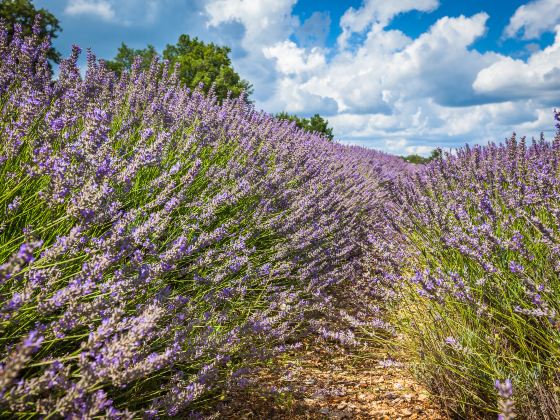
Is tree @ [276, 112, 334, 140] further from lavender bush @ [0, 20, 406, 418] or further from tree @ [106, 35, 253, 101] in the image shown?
lavender bush @ [0, 20, 406, 418]

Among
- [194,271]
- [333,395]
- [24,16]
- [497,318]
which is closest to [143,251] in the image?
[194,271]

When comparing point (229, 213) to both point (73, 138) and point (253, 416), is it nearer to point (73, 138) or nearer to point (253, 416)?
point (73, 138)

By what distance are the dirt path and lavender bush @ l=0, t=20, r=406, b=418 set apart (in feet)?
0.62

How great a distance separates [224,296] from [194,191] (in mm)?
1272

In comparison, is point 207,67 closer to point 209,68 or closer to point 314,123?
point 209,68

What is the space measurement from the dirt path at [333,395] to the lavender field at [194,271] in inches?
5.9

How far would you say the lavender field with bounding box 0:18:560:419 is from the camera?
136 cm

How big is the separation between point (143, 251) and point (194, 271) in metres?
0.76

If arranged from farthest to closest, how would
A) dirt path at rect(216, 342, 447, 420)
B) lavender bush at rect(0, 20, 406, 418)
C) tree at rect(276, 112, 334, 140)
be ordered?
tree at rect(276, 112, 334, 140), dirt path at rect(216, 342, 447, 420), lavender bush at rect(0, 20, 406, 418)

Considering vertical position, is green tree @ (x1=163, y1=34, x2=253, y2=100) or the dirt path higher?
green tree @ (x1=163, y1=34, x2=253, y2=100)

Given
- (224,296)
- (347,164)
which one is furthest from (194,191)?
(347,164)

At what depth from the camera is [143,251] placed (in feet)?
6.63

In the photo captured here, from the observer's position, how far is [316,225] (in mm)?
3934

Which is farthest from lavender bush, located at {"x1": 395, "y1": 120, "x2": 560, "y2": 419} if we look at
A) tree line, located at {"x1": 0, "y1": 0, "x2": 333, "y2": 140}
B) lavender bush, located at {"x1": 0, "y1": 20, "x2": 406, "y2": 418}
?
tree line, located at {"x1": 0, "y1": 0, "x2": 333, "y2": 140}
